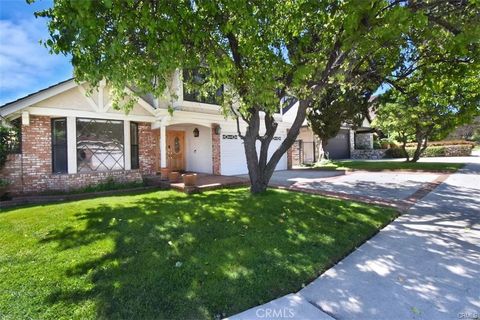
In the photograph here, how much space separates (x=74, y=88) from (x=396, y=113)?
56.9 ft

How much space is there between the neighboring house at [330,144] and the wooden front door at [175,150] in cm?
967

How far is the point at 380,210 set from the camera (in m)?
6.59

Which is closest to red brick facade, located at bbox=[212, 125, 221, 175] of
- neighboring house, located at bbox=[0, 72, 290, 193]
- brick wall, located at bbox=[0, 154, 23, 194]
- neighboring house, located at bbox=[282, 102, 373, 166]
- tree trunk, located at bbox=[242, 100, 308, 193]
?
neighboring house, located at bbox=[0, 72, 290, 193]

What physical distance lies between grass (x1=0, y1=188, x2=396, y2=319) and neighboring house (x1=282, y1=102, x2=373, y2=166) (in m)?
15.0

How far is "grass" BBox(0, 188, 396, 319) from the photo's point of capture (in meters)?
3.09

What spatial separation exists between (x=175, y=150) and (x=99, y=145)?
4.74 m

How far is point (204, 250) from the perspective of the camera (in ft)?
14.4

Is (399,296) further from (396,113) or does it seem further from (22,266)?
(396,113)

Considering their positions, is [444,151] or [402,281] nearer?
[402,281]

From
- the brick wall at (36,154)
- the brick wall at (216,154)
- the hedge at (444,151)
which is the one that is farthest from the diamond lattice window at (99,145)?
the hedge at (444,151)

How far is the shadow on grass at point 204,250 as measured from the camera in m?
3.13

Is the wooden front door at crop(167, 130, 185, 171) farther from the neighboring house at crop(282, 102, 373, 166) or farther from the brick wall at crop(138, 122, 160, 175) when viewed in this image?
the neighboring house at crop(282, 102, 373, 166)

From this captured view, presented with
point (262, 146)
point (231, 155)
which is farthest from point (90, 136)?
point (262, 146)

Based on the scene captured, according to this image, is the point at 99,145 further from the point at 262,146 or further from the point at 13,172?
the point at 262,146
